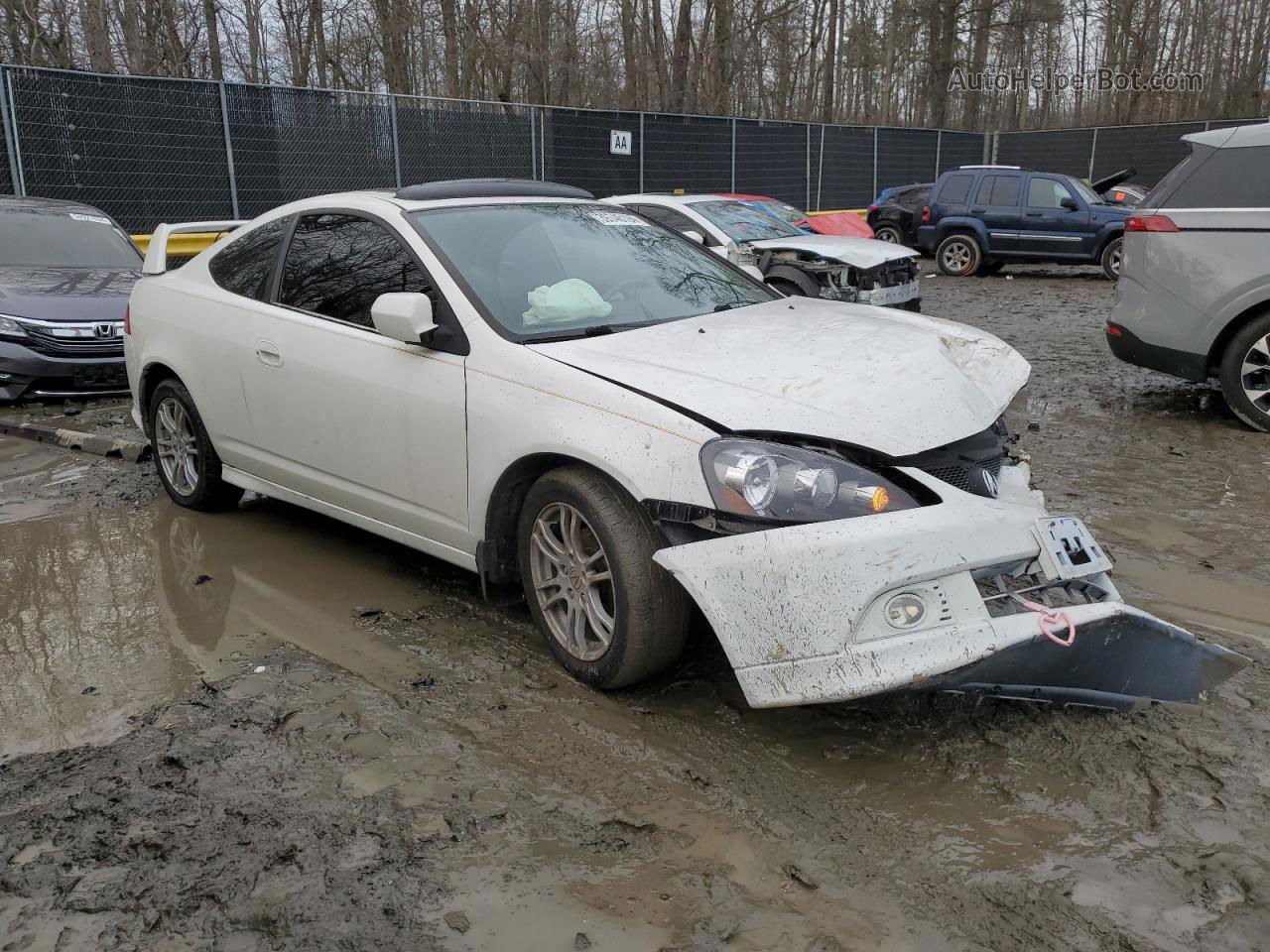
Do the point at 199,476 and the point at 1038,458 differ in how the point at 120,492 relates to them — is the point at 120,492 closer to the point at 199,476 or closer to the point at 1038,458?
the point at 199,476

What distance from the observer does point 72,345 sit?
8.62 meters

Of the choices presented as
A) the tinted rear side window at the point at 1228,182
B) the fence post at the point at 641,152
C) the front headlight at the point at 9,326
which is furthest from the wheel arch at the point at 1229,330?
the fence post at the point at 641,152

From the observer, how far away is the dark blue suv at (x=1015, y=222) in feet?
56.3

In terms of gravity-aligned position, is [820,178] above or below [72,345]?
above

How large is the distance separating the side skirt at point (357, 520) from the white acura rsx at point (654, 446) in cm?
2

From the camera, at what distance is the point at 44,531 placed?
18.3 feet

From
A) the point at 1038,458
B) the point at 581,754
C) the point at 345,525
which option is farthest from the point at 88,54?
the point at 581,754

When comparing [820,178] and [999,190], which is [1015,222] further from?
[820,178]

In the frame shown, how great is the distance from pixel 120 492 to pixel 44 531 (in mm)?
686

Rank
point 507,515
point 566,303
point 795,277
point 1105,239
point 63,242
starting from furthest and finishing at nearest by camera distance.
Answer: point 1105,239 < point 795,277 < point 63,242 < point 566,303 < point 507,515

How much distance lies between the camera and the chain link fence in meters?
12.7

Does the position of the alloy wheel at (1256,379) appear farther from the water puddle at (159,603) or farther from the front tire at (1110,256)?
the front tire at (1110,256)

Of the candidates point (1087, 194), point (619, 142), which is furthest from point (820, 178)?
point (1087, 194)

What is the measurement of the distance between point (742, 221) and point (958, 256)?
319 inches
